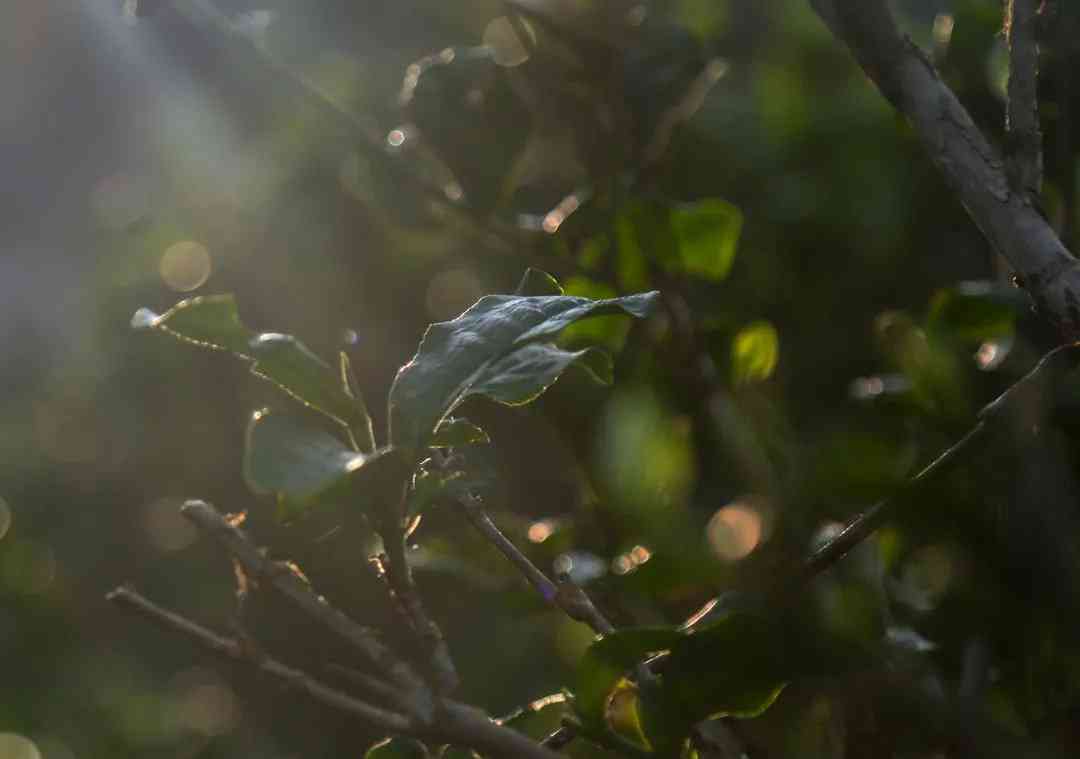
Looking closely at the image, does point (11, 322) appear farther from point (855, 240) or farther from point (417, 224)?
point (855, 240)

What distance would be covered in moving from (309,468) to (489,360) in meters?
0.11

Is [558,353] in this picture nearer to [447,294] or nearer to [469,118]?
[469,118]

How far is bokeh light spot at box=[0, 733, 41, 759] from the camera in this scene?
8.95 feet

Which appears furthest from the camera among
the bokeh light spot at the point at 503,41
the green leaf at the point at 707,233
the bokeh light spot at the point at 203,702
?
the bokeh light spot at the point at 203,702

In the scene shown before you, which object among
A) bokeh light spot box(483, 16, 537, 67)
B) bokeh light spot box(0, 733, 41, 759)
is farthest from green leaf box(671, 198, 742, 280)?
bokeh light spot box(0, 733, 41, 759)

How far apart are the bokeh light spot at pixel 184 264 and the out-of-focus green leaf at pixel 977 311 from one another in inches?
51.6

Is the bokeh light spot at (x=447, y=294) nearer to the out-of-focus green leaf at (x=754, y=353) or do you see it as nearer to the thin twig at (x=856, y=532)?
the out-of-focus green leaf at (x=754, y=353)

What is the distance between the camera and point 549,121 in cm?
162

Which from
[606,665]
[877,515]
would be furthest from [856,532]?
[606,665]

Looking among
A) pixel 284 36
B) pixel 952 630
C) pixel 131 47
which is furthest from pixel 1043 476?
pixel 131 47

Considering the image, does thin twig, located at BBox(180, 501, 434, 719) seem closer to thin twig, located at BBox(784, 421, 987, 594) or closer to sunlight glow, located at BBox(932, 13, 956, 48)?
thin twig, located at BBox(784, 421, 987, 594)

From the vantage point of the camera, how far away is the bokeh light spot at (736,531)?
0.94 m

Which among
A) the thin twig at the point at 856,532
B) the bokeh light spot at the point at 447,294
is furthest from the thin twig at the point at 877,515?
the bokeh light spot at the point at 447,294

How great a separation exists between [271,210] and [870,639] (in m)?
1.51
